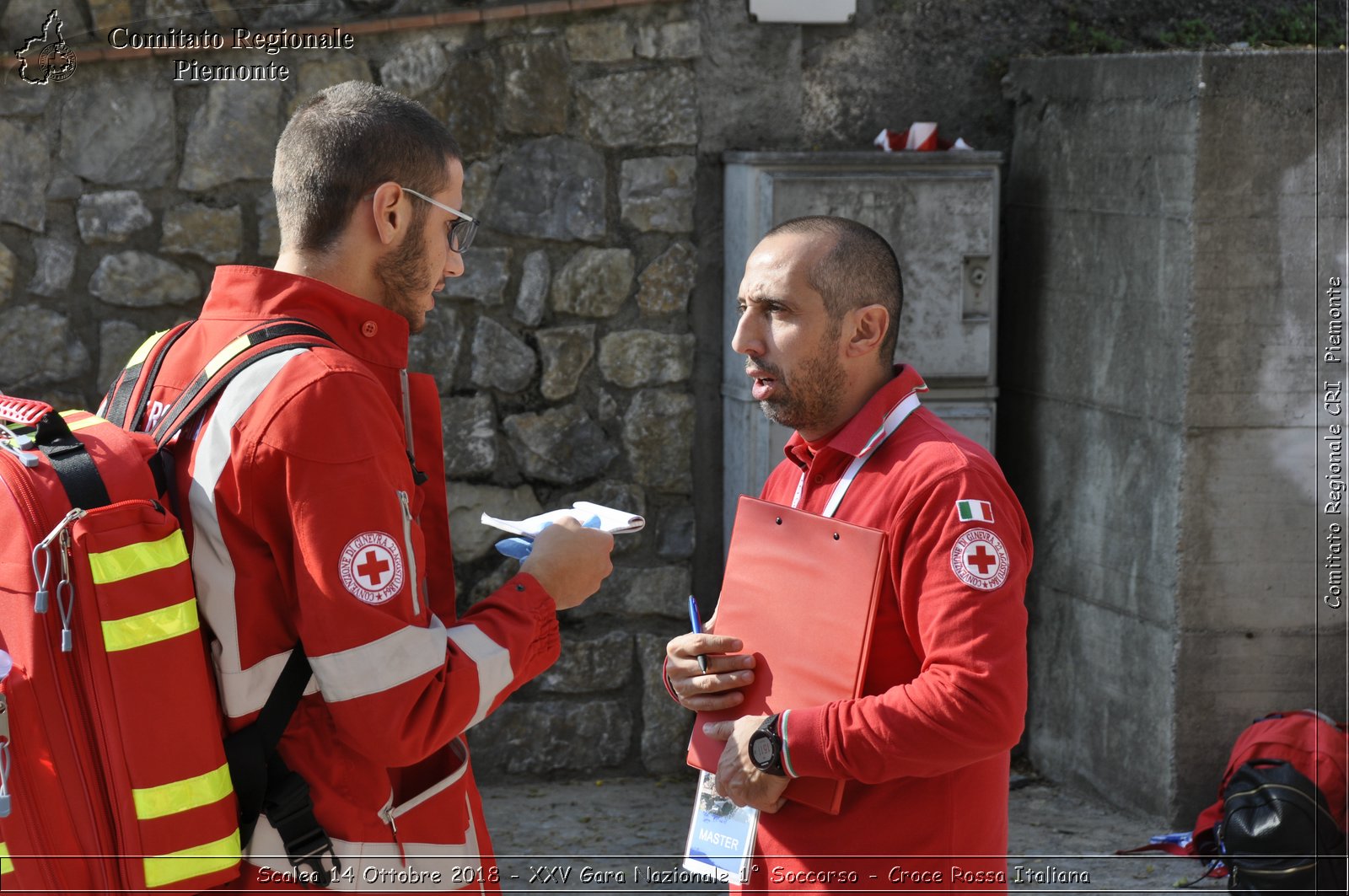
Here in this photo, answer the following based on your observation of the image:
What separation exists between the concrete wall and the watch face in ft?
7.85

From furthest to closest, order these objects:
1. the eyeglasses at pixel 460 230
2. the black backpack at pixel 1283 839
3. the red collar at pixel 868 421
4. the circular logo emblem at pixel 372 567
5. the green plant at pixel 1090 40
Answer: the green plant at pixel 1090 40, the black backpack at pixel 1283 839, the red collar at pixel 868 421, the eyeglasses at pixel 460 230, the circular logo emblem at pixel 372 567

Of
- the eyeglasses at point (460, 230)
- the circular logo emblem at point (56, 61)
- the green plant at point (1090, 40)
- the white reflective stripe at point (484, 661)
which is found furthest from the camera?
the green plant at point (1090, 40)

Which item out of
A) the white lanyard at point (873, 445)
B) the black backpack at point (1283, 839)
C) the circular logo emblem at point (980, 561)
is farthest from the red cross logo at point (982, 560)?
the black backpack at point (1283, 839)

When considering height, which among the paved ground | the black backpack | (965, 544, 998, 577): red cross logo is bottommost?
the paved ground

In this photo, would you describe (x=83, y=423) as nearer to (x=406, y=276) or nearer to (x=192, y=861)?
(x=406, y=276)

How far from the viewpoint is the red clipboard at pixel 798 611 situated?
78.5 inches

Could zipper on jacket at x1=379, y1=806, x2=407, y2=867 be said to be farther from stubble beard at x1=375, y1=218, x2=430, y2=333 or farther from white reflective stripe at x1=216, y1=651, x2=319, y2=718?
stubble beard at x1=375, y1=218, x2=430, y2=333

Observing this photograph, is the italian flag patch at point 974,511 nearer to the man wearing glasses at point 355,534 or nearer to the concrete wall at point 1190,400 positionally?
the man wearing glasses at point 355,534

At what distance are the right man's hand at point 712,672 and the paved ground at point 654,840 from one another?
6.35ft

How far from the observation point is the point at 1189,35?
4.71 meters

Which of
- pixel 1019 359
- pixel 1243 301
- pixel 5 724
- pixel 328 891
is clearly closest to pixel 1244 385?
pixel 1243 301

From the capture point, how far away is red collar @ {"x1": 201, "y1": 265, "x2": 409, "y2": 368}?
6.33 feet

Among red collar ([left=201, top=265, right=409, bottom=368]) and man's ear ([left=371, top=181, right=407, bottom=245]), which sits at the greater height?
man's ear ([left=371, top=181, right=407, bottom=245])

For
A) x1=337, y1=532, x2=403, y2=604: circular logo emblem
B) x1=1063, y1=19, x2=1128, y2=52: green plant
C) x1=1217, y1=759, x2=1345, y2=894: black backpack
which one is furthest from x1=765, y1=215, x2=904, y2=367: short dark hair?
x1=1063, y1=19, x2=1128, y2=52: green plant
